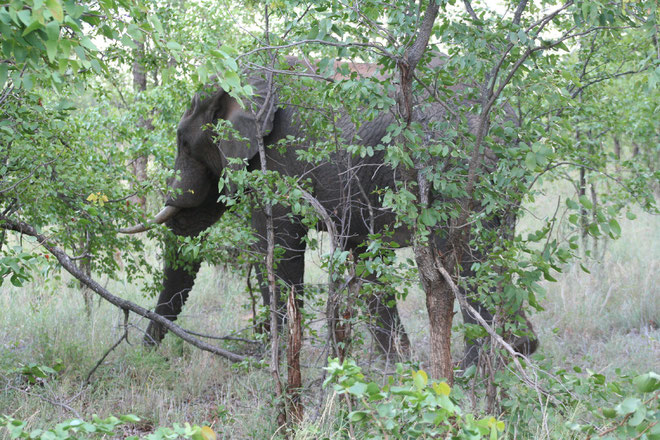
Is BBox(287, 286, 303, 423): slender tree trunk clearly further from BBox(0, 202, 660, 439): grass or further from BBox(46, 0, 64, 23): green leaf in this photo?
BBox(46, 0, 64, 23): green leaf

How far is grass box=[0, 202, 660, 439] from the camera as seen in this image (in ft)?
16.5

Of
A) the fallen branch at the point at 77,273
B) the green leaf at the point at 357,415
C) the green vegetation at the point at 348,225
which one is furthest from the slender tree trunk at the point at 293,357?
the green leaf at the point at 357,415

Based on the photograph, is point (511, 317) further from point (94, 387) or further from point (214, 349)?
point (94, 387)

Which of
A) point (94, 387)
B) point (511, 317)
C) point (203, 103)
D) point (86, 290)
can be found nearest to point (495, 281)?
point (511, 317)

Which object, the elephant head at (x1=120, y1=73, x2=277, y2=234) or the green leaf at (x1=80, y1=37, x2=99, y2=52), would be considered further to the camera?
the elephant head at (x1=120, y1=73, x2=277, y2=234)

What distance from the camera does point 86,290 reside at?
26.7ft

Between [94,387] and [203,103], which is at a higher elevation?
[203,103]

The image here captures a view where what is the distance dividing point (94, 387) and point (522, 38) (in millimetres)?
4401

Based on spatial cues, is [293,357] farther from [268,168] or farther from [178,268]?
[178,268]

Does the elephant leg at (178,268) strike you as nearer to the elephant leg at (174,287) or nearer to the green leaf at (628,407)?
the elephant leg at (174,287)

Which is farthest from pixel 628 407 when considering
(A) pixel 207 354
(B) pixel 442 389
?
(A) pixel 207 354

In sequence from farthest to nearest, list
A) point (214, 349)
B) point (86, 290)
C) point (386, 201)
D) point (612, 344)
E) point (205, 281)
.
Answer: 1. point (205, 281)
2. point (86, 290)
3. point (612, 344)
4. point (214, 349)
5. point (386, 201)

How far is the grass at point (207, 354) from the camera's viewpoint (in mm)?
5020

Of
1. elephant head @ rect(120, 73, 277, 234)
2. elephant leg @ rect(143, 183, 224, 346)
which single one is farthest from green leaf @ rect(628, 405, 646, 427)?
elephant head @ rect(120, 73, 277, 234)
